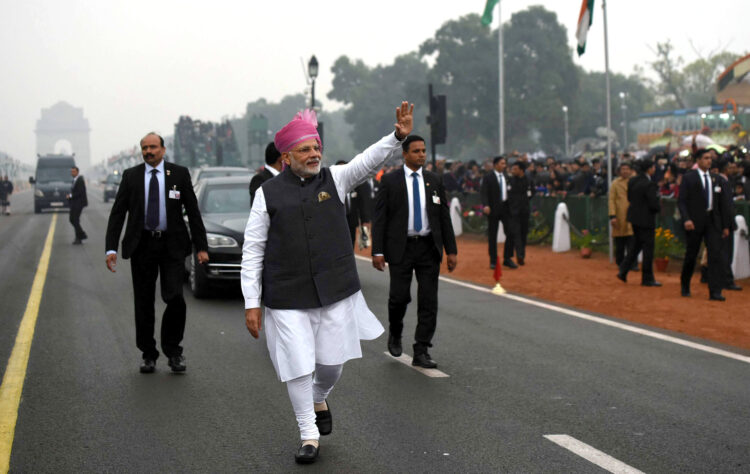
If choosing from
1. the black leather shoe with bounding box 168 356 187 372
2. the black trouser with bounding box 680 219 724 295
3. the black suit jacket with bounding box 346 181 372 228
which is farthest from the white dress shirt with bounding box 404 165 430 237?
the black suit jacket with bounding box 346 181 372 228

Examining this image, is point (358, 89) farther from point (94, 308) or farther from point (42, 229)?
point (94, 308)

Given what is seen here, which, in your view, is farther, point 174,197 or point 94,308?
point 94,308

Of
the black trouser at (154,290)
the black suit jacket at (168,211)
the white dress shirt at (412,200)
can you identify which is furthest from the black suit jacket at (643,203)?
the black trouser at (154,290)

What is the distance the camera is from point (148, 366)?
7578mm

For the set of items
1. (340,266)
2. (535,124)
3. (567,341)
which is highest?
(535,124)

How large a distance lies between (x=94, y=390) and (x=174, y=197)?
5.05 feet

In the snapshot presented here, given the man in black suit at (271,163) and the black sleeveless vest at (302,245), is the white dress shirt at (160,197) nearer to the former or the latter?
the man in black suit at (271,163)

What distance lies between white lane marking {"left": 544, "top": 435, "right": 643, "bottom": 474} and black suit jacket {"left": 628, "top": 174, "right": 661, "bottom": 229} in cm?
839

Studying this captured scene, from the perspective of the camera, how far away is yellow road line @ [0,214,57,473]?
5570 millimetres

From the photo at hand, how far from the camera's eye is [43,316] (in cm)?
1095

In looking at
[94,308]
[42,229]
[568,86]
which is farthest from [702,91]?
[94,308]

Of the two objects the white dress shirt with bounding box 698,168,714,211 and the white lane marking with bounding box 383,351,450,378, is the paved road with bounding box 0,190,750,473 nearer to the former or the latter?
the white lane marking with bounding box 383,351,450,378

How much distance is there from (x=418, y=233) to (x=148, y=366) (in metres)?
2.33

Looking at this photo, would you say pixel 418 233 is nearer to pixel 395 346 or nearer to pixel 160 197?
pixel 395 346
